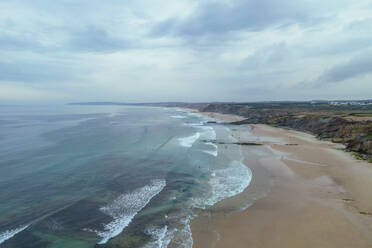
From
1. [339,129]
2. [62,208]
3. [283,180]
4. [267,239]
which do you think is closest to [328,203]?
[283,180]

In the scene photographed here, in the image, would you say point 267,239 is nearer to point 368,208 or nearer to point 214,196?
point 214,196

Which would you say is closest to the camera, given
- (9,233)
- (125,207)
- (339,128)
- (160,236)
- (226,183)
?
(160,236)

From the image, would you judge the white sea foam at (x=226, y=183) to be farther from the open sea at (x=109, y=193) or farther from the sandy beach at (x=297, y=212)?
the sandy beach at (x=297, y=212)

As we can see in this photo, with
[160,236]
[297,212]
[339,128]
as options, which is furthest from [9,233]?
[339,128]

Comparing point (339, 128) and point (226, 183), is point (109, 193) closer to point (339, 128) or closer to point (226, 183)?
point (226, 183)

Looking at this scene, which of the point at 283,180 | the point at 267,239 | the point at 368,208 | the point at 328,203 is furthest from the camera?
the point at 283,180

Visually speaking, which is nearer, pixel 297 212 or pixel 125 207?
pixel 297 212

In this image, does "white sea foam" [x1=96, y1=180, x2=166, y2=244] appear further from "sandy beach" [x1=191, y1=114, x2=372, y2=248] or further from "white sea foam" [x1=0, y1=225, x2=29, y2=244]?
"white sea foam" [x1=0, y1=225, x2=29, y2=244]
